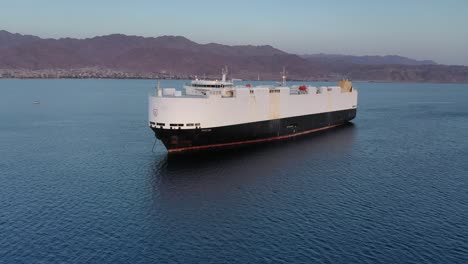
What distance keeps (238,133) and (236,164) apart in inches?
375

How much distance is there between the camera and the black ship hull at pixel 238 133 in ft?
176

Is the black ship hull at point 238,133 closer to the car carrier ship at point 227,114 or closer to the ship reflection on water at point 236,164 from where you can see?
the car carrier ship at point 227,114

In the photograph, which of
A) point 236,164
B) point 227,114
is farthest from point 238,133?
point 236,164

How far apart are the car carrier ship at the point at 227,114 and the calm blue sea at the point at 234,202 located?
8.25 feet

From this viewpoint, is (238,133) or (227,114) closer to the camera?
(227,114)

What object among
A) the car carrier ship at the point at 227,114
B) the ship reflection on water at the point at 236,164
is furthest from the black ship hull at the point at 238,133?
the ship reflection on water at the point at 236,164

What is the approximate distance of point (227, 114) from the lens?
185 feet

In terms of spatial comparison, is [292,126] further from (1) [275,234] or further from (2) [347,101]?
(1) [275,234]

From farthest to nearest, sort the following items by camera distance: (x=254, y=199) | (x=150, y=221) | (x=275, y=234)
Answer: (x=254, y=199)
(x=150, y=221)
(x=275, y=234)

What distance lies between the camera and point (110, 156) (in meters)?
54.3

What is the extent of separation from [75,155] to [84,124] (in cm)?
2935

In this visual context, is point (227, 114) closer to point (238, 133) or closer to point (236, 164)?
point (238, 133)

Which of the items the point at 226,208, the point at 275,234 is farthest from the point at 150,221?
the point at 275,234

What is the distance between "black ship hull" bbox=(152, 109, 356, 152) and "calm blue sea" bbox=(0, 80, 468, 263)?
215cm
